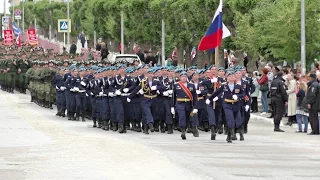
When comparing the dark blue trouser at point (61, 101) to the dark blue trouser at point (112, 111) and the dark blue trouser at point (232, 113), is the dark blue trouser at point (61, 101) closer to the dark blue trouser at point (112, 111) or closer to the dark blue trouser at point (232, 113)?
the dark blue trouser at point (112, 111)

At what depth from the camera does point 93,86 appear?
112ft

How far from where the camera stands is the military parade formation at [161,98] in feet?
90.9

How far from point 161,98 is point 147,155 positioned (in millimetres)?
8662

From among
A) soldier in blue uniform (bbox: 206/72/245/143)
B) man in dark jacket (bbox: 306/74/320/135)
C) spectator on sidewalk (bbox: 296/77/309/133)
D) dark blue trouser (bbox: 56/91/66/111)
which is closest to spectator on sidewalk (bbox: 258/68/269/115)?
spectator on sidewalk (bbox: 296/77/309/133)

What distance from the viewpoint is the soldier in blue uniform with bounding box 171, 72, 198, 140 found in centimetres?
2862

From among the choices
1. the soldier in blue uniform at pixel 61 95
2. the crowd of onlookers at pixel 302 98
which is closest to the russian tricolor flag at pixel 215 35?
the crowd of onlookers at pixel 302 98

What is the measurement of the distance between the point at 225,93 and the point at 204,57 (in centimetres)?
3123

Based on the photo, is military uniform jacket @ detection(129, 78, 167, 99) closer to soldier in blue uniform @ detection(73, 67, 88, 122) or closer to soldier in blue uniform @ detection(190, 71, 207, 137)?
soldier in blue uniform @ detection(190, 71, 207, 137)

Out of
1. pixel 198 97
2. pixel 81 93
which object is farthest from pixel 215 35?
pixel 81 93

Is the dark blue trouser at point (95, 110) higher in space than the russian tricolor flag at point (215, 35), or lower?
lower

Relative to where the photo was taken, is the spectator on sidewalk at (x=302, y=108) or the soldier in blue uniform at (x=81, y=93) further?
the soldier in blue uniform at (x=81, y=93)

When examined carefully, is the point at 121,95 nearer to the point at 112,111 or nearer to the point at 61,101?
the point at 112,111

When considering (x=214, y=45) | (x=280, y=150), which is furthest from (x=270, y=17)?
(x=280, y=150)

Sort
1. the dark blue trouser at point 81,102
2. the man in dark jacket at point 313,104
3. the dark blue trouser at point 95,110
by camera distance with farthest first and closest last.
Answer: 1. the dark blue trouser at point 81,102
2. the dark blue trouser at point 95,110
3. the man in dark jacket at point 313,104
